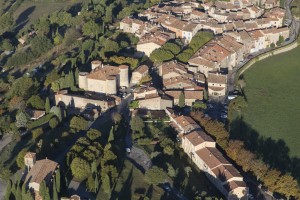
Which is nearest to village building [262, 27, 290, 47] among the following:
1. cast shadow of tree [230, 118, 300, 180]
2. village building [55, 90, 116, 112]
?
cast shadow of tree [230, 118, 300, 180]

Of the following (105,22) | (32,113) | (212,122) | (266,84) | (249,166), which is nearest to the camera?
(249,166)

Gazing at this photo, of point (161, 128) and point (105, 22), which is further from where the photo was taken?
point (105, 22)

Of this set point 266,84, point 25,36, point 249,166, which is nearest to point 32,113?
point 249,166

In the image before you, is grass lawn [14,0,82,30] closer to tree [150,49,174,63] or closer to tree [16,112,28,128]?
tree [150,49,174,63]

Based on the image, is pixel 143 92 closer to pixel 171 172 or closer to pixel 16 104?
pixel 171 172

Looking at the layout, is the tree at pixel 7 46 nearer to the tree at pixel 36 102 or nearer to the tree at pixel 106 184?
the tree at pixel 36 102

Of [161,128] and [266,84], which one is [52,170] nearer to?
[161,128]
